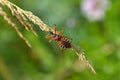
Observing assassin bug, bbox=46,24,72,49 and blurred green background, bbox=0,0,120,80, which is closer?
assassin bug, bbox=46,24,72,49

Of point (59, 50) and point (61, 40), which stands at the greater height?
point (59, 50)

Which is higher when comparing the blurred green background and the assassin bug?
the blurred green background

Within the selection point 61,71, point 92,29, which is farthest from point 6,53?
point 92,29

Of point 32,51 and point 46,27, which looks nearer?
point 46,27

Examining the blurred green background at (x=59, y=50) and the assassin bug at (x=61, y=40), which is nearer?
the assassin bug at (x=61, y=40)

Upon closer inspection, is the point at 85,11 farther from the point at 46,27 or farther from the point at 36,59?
the point at 46,27

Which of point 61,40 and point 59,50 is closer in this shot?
point 61,40

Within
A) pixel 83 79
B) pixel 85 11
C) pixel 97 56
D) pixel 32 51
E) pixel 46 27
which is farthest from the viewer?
pixel 85 11

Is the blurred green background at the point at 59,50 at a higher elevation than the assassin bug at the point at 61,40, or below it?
higher
